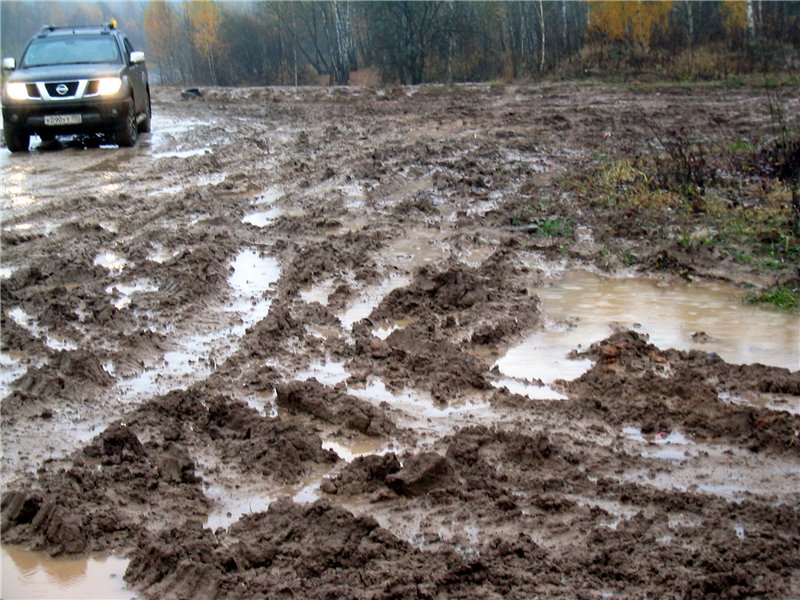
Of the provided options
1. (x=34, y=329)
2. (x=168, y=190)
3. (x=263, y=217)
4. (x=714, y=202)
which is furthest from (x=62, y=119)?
(x=714, y=202)

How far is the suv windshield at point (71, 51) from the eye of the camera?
1594cm

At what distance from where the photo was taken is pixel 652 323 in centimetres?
716

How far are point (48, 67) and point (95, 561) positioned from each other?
43.3ft

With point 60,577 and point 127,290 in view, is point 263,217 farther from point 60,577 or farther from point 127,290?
point 60,577

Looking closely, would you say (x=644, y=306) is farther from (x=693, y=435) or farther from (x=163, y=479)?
(x=163, y=479)

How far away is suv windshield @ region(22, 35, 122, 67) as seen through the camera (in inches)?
627

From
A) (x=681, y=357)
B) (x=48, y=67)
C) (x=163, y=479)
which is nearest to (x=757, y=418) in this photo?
(x=681, y=357)

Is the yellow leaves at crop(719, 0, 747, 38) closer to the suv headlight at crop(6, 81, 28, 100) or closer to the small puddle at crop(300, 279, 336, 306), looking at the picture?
the suv headlight at crop(6, 81, 28, 100)

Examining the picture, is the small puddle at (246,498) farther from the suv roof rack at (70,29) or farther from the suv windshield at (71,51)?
the suv roof rack at (70,29)

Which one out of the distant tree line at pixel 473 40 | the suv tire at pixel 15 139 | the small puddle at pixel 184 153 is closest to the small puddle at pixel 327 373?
the small puddle at pixel 184 153

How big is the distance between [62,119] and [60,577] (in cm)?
1241

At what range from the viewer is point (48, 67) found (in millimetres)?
15625

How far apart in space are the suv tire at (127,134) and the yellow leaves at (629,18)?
22471 mm

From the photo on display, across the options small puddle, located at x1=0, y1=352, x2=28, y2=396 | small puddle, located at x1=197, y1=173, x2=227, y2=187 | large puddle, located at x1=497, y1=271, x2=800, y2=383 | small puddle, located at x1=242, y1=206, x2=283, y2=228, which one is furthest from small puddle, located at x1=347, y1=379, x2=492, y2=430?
small puddle, located at x1=197, y1=173, x2=227, y2=187
